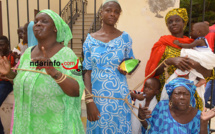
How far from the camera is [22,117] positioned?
5.12 ft

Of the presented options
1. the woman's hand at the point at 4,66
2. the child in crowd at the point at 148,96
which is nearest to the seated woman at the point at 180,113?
the child in crowd at the point at 148,96

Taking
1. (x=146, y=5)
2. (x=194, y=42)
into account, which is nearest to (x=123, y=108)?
(x=194, y=42)

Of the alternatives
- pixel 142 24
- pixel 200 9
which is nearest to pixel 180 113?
pixel 142 24

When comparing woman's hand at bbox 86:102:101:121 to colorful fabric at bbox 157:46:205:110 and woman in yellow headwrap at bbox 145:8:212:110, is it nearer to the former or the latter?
woman in yellow headwrap at bbox 145:8:212:110

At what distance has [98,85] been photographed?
1.83m

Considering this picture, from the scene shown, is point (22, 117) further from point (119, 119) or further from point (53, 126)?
point (119, 119)

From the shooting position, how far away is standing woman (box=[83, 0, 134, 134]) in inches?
70.6

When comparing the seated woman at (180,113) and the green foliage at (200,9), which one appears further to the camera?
the green foliage at (200,9)

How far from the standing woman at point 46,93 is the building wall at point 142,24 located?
182 centimetres

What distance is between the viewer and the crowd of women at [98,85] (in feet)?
5.05

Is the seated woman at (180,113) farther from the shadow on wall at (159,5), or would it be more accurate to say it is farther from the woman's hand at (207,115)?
the shadow on wall at (159,5)

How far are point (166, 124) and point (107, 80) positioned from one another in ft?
2.62

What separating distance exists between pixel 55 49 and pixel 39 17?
29 cm

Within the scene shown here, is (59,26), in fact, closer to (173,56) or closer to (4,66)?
(4,66)
